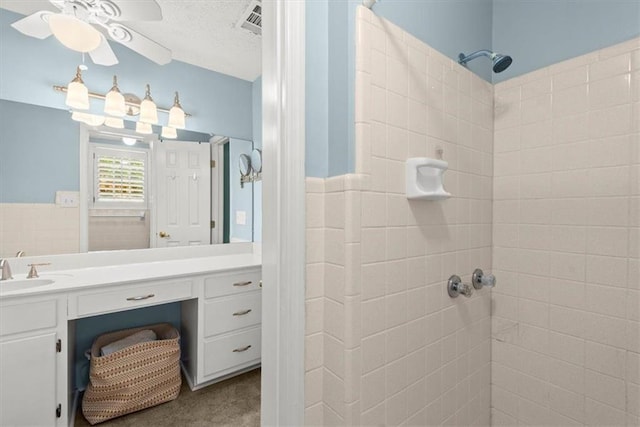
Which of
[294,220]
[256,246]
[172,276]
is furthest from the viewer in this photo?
[256,246]

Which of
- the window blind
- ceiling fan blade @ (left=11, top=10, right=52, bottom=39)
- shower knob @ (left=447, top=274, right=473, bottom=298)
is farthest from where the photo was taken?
the window blind

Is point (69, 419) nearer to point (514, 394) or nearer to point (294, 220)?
point (294, 220)

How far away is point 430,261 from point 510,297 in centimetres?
57

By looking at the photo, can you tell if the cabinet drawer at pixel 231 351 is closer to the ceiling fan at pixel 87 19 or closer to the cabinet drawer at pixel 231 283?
the cabinet drawer at pixel 231 283

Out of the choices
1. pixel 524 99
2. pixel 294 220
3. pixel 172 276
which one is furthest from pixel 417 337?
pixel 172 276

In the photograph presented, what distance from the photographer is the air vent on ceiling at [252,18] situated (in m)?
1.64

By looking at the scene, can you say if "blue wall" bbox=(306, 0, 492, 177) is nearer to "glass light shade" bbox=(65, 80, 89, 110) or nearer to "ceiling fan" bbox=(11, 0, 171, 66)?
"ceiling fan" bbox=(11, 0, 171, 66)

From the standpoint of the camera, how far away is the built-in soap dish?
2.79 ft

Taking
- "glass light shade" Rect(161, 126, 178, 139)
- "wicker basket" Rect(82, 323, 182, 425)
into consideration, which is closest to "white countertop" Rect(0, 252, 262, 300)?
"wicker basket" Rect(82, 323, 182, 425)

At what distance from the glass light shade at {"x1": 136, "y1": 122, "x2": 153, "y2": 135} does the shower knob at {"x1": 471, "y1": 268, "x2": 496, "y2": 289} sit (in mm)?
2256

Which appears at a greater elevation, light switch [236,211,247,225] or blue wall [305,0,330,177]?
blue wall [305,0,330,177]

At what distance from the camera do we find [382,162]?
31.9 inches

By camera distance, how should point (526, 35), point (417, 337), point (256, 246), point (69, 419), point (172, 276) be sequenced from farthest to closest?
point (256, 246), point (172, 276), point (69, 419), point (526, 35), point (417, 337)

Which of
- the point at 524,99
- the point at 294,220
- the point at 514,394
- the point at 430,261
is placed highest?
the point at 524,99
